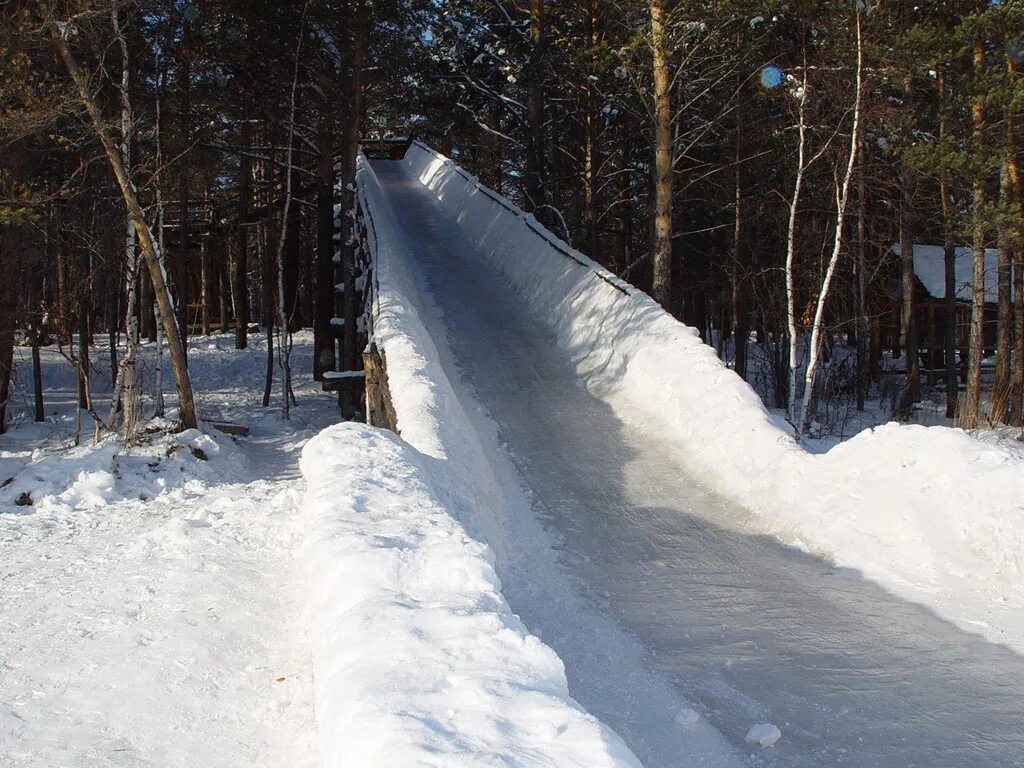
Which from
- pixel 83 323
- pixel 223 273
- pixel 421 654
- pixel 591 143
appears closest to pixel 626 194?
pixel 591 143

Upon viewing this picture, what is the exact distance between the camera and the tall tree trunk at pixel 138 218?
509 inches

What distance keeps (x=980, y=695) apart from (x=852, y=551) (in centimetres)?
191

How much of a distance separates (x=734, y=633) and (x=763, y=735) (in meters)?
1.17

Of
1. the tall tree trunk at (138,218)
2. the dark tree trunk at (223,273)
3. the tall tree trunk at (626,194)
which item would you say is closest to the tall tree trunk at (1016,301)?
the tall tree trunk at (626,194)

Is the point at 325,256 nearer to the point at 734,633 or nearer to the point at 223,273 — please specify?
the point at 223,273

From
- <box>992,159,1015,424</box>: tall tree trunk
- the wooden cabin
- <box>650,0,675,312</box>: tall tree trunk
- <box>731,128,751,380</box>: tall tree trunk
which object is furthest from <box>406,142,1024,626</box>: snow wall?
the wooden cabin

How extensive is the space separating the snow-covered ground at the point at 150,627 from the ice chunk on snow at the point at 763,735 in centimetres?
201

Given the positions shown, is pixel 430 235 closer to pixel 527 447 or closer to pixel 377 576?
pixel 527 447

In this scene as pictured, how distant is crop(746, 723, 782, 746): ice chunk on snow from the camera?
393cm

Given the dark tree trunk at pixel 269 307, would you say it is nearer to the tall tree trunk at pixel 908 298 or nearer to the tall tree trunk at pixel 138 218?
the tall tree trunk at pixel 138 218

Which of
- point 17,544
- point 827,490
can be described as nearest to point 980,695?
point 827,490

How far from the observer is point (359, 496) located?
5180mm

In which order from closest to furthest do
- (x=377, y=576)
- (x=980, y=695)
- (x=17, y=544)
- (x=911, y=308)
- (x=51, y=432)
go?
(x=377, y=576) < (x=980, y=695) < (x=17, y=544) < (x=51, y=432) < (x=911, y=308)

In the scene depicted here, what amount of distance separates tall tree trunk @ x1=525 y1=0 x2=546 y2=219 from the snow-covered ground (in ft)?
45.5
